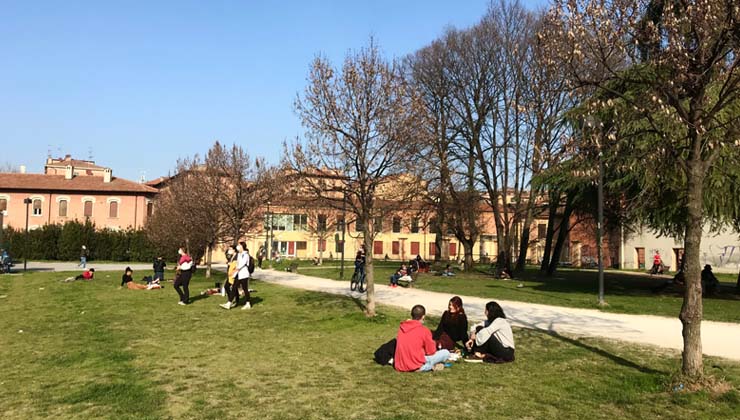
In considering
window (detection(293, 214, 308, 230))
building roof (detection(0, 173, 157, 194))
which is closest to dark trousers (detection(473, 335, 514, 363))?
window (detection(293, 214, 308, 230))

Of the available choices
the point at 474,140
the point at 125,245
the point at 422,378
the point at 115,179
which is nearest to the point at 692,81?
the point at 422,378

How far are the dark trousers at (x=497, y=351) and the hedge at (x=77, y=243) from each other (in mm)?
50651

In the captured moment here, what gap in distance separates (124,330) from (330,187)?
18.0 feet

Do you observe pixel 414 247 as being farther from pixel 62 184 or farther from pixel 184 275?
pixel 184 275

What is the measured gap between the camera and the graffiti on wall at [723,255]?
4369cm

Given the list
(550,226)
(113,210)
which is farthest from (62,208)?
(550,226)

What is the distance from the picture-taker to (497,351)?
28.6ft

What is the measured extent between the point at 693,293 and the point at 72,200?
68.5 meters

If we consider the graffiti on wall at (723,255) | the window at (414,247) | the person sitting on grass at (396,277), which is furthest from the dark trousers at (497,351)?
the window at (414,247)

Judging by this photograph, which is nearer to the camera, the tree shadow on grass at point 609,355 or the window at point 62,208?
the tree shadow on grass at point 609,355

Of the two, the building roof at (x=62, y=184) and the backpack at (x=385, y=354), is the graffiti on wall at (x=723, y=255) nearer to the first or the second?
the backpack at (x=385, y=354)

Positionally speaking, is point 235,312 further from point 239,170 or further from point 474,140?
point 474,140

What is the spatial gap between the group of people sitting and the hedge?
163ft

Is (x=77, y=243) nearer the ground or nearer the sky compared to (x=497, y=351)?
nearer the sky
